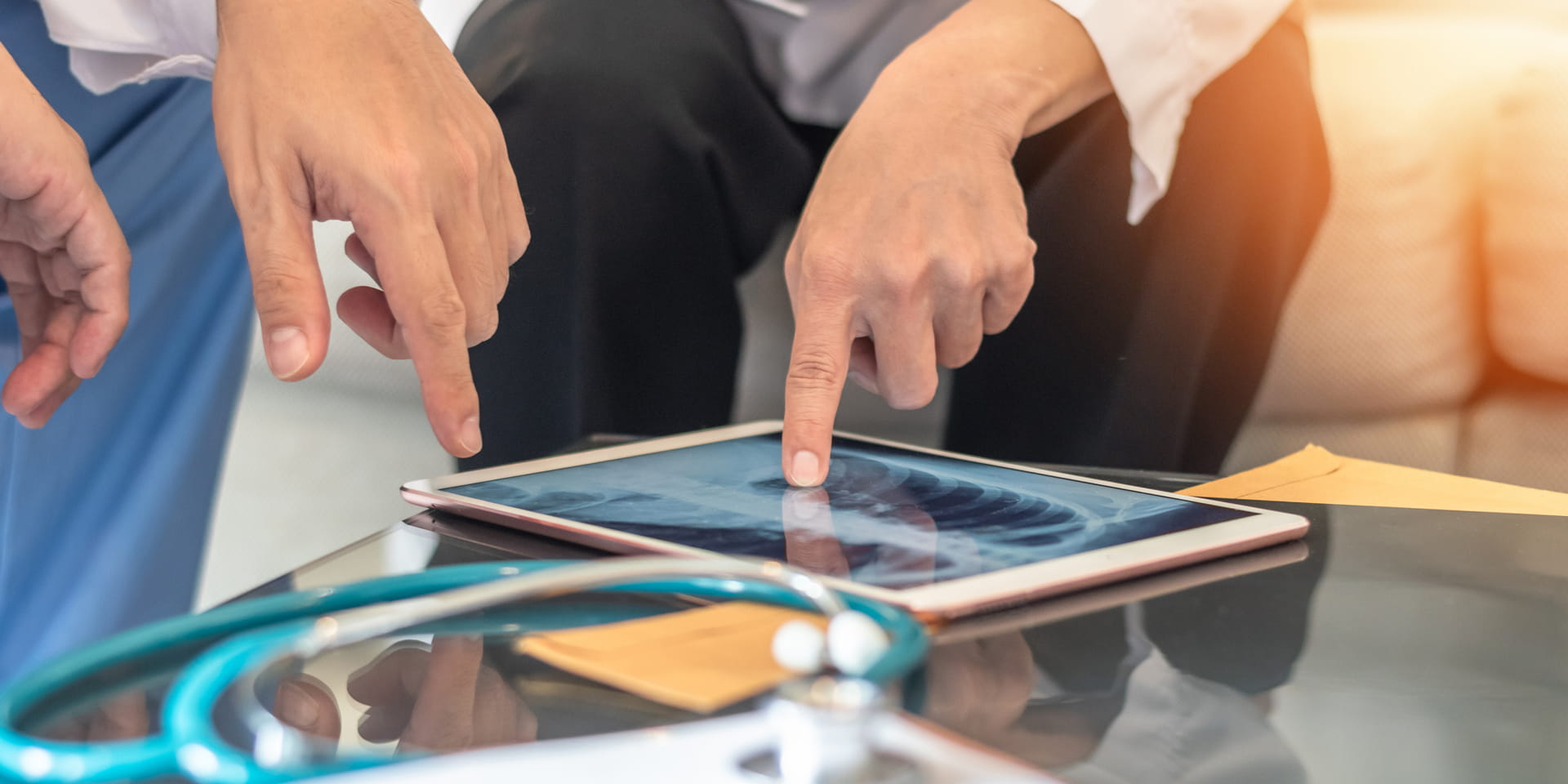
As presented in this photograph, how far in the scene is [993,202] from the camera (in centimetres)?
58

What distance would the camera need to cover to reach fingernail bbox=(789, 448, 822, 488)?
16.8 inches

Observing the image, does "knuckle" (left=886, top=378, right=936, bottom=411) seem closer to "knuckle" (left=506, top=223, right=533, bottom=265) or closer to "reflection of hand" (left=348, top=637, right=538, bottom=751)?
"knuckle" (left=506, top=223, right=533, bottom=265)

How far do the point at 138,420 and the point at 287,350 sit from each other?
15.4 inches

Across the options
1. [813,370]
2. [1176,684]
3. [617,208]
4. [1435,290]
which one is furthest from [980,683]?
[1435,290]

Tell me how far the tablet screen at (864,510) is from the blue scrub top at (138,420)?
391 mm

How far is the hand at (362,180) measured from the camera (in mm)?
440

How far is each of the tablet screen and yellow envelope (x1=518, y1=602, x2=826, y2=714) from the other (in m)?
0.05

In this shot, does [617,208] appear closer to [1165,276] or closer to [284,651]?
[1165,276]

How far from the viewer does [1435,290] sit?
96 centimetres

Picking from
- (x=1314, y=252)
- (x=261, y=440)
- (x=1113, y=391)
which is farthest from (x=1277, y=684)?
(x=261, y=440)

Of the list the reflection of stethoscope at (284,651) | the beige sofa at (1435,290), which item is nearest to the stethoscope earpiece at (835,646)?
the reflection of stethoscope at (284,651)

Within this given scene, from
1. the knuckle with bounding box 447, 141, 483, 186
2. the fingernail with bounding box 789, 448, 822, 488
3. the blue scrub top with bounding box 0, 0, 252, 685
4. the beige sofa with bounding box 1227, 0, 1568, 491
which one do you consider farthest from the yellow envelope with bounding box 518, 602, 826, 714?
the beige sofa with bounding box 1227, 0, 1568, 491

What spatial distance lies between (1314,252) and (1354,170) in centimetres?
7

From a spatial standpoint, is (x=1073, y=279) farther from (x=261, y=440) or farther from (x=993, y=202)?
(x=261, y=440)
